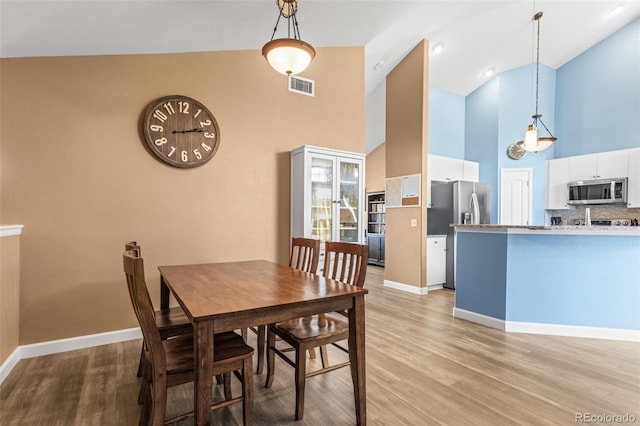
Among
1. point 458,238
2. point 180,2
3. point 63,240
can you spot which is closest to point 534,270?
point 458,238

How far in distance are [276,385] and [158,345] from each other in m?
1.08

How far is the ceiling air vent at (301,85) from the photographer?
389cm

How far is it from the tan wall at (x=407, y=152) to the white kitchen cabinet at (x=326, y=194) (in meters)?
1.27

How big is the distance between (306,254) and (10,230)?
221 cm

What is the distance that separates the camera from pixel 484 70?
6023 millimetres

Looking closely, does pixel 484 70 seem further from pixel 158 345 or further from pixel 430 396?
pixel 158 345

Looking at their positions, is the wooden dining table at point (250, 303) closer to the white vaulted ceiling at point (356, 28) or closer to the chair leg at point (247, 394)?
the chair leg at point (247, 394)

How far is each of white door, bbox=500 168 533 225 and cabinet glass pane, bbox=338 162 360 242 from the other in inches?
148

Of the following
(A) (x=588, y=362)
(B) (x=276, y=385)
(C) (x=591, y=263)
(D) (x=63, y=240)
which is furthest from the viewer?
(C) (x=591, y=263)

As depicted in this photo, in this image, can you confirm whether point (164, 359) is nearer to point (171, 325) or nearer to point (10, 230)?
point (171, 325)

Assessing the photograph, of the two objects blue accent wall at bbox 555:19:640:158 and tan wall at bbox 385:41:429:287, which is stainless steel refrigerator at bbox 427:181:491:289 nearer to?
tan wall at bbox 385:41:429:287

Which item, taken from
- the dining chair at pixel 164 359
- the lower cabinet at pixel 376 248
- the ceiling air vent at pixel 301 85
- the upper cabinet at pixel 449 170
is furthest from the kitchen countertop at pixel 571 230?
the lower cabinet at pixel 376 248

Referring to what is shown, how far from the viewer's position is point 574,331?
3.07 metres

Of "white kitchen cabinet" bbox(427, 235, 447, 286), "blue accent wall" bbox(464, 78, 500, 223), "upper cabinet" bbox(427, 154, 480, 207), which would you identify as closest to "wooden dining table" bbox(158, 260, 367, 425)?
"white kitchen cabinet" bbox(427, 235, 447, 286)
